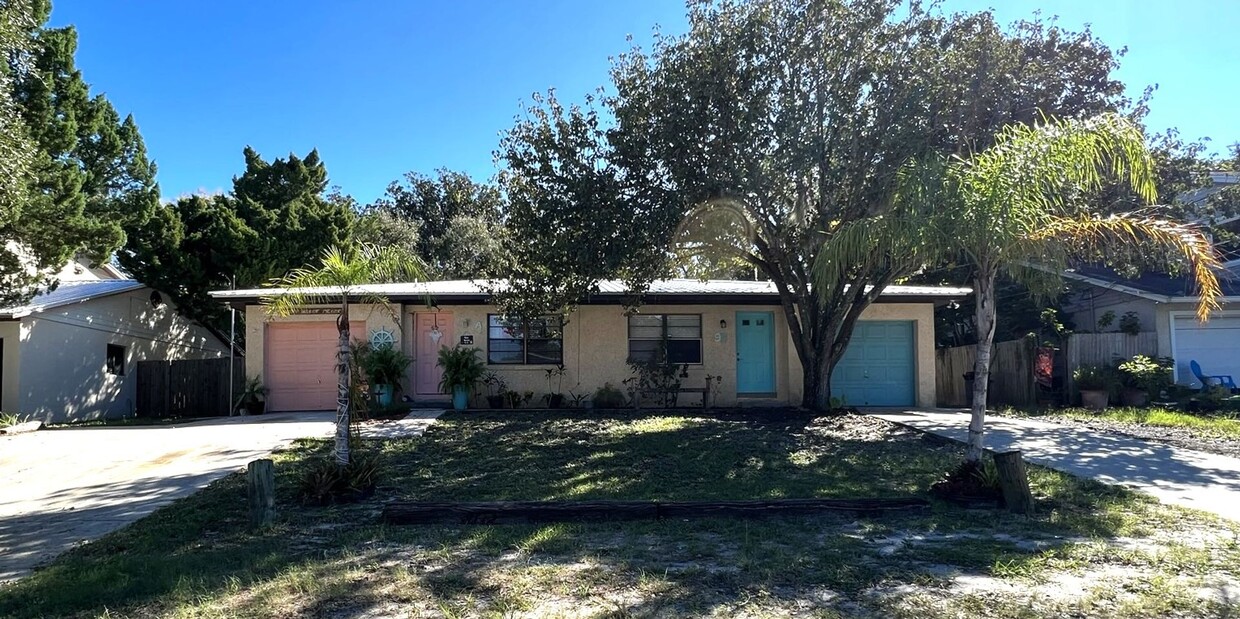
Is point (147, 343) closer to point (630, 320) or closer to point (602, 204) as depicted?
point (630, 320)

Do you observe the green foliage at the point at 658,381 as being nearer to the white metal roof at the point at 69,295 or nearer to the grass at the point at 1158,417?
the grass at the point at 1158,417

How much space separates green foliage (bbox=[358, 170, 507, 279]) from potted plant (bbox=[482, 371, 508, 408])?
656cm

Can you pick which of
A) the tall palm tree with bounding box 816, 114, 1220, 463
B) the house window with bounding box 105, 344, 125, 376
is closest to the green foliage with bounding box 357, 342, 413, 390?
the house window with bounding box 105, 344, 125, 376

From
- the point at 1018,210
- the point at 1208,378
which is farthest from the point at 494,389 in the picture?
the point at 1208,378

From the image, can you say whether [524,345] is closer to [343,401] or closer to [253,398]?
[253,398]

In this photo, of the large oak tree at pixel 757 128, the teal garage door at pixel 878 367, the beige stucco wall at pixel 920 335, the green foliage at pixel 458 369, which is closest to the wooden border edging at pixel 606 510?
the large oak tree at pixel 757 128

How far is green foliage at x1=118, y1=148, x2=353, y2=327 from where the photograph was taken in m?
19.1

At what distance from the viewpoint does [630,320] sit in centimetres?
1642

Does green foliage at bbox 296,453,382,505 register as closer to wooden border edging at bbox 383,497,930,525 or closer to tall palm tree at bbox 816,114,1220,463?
wooden border edging at bbox 383,497,930,525

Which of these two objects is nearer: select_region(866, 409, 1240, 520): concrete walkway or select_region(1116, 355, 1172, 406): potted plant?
select_region(866, 409, 1240, 520): concrete walkway

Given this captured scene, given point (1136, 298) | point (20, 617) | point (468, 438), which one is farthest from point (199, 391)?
point (1136, 298)

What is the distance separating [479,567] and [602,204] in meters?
7.24

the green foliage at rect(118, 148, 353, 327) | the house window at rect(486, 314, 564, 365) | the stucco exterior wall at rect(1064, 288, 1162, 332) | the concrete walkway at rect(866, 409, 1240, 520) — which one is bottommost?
the concrete walkway at rect(866, 409, 1240, 520)

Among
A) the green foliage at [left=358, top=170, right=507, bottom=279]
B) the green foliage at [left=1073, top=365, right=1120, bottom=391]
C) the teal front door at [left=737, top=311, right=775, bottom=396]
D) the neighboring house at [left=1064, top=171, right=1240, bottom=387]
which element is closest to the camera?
the green foliage at [left=1073, top=365, right=1120, bottom=391]
